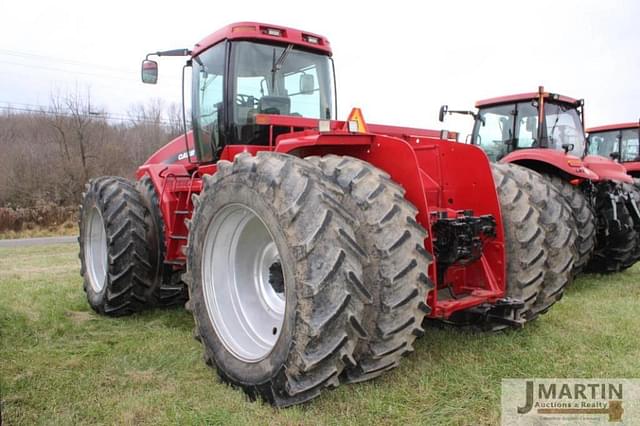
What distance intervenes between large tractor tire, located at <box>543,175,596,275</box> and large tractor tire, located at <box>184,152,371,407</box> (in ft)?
13.5

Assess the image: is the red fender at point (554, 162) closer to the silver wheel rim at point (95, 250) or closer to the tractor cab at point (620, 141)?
the tractor cab at point (620, 141)

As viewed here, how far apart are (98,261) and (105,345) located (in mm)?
1916

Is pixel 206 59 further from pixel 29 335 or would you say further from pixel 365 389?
pixel 365 389

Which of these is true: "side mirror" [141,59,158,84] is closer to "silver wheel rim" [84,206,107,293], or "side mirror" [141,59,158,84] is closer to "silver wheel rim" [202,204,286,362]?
"silver wheel rim" [84,206,107,293]

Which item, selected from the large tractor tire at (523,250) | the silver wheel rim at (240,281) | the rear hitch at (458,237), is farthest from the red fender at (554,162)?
the silver wheel rim at (240,281)

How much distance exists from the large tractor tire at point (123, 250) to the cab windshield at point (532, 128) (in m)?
5.60

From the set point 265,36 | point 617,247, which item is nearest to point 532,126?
point 617,247

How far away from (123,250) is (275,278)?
2.34m

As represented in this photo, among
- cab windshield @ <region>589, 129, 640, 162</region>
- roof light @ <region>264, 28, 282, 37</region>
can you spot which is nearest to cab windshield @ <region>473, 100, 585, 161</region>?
cab windshield @ <region>589, 129, 640, 162</region>

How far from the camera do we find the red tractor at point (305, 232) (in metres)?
2.77

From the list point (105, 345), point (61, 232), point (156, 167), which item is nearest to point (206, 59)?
point (156, 167)

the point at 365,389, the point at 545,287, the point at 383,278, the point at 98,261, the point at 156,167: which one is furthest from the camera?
the point at 98,261

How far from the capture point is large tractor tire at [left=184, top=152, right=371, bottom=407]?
270 cm

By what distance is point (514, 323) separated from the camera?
3.68 metres
